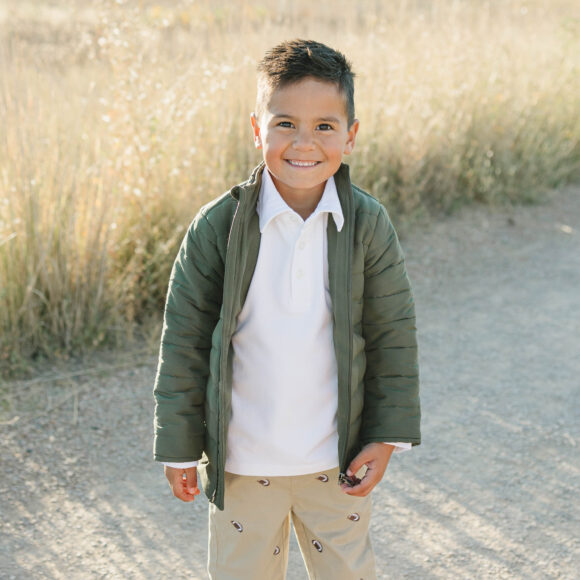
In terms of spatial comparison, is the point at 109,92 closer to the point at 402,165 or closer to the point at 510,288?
the point at 402,165

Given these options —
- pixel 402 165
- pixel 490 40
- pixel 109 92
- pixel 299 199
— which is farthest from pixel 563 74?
pixel 299 199

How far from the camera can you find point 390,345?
1.85 meters

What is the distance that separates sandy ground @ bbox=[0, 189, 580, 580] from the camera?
8.66 feet

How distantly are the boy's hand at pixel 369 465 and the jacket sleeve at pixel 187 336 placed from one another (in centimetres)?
37

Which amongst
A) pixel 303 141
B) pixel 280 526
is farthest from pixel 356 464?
pixel 303 141

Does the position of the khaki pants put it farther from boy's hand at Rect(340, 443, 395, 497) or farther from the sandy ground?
the sandy ground

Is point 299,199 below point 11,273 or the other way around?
the other way around

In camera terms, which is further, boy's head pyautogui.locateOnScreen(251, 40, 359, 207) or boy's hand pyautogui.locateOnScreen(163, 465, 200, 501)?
boy's hand pyautogui.locateOnScreen(163, 465, 200, 501)

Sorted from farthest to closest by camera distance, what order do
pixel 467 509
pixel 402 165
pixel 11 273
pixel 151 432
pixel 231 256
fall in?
pixel 402 165 < pixel 11 273 < pixel 151 432 < pixel 467 509 < pixel 231 256

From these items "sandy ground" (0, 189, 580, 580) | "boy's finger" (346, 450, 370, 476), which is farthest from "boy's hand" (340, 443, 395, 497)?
"sandy ground" (0, 189, 580, 580)

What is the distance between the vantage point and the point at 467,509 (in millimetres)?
2887

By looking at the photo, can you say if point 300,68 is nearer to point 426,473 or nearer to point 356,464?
point 356,464

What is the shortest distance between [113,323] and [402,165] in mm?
2478

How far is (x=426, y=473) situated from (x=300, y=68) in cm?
192
